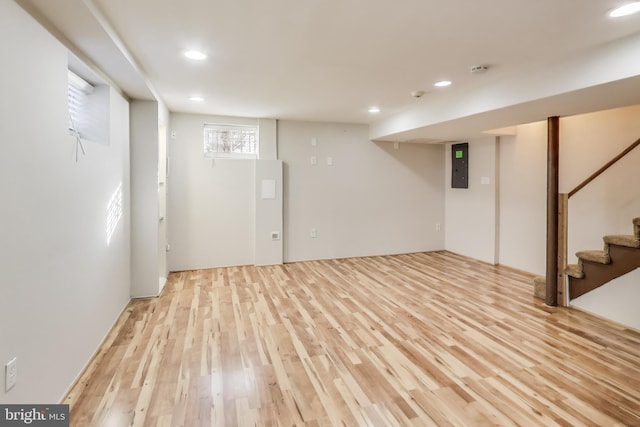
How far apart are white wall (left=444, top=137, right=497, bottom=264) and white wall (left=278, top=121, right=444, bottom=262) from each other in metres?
0.20

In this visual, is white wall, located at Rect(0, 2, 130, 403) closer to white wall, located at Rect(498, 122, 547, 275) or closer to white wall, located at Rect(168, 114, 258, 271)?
white wall, located at Rect(168, 114, 258, 271)

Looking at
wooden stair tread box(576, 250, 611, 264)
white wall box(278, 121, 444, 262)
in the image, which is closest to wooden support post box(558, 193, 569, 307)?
wooden stair tread box(576, 250, 611, 264)

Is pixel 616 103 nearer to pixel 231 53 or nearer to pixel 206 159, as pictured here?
pixel 231 53

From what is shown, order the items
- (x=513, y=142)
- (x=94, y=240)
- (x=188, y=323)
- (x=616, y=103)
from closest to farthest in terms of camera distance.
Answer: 1. (x=94, y=240)
2. (x=616, y=103)
3. (x=188, y=323)
4. (x=513, y=142)

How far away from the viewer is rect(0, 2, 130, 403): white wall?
1.49 metres

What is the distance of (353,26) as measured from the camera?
85.3 inches

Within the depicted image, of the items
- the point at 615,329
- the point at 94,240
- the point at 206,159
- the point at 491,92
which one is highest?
the point at 491,92

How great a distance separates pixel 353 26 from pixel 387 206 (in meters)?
4.20

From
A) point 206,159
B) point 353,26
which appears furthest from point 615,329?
point 206,159

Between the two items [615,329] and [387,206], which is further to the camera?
[387,206]

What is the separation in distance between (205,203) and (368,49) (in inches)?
138

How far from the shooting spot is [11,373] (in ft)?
4.87

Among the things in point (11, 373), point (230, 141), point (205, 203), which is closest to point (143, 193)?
point (205, 203)

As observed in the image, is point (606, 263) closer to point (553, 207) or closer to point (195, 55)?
point (553, 207)
